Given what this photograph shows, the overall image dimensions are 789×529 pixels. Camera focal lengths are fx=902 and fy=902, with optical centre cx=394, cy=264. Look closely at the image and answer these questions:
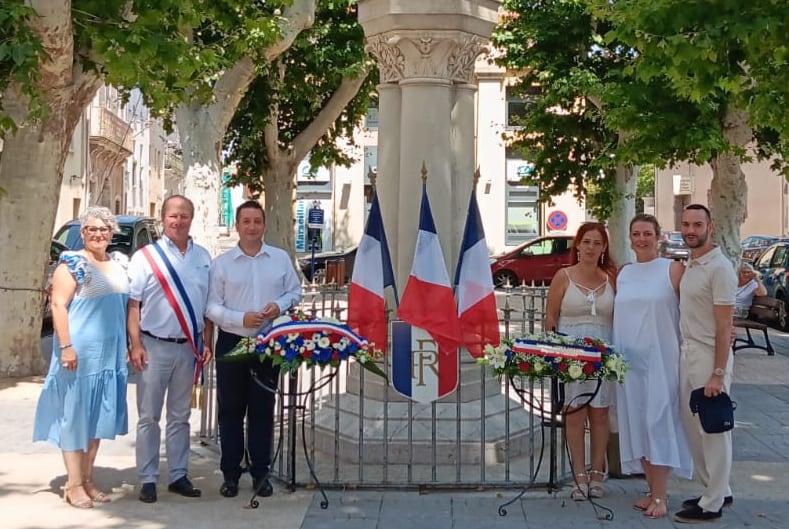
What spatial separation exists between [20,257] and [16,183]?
87 centimetres

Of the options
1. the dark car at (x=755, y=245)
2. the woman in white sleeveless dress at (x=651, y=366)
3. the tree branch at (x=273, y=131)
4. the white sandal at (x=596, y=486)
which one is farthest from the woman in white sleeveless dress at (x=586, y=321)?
the dark car at (x=755, y=245)

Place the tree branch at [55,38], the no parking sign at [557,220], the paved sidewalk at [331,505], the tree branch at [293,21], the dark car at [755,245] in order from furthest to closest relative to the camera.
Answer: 1. the no parking sign at [557,220]
2. the dark car at [755,245]
3. the tree branch at [293,21]
4. the tree branch at [55,38]
5. the paved sidewalk at [331,505]

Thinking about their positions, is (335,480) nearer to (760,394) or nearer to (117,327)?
(117,327)

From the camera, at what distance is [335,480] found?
20.0ft

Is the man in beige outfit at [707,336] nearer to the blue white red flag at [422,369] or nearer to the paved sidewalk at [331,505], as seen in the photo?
the paved sidewalk at [331,505]

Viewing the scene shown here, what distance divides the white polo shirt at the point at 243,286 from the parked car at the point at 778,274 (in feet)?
45.6

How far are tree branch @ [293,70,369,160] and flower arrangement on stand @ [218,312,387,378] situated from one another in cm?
1503

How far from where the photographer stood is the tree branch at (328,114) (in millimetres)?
21013

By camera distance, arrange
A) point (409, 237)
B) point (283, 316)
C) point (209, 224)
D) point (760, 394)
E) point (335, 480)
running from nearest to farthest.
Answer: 1. point (283, 316)
2. point (335, 480)
3. point (409, 237)
4. point (760, 394)
5. point (209, 224)

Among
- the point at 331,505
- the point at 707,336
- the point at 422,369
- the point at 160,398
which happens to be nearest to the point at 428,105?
the point at 422,369

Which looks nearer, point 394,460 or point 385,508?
point 385,508

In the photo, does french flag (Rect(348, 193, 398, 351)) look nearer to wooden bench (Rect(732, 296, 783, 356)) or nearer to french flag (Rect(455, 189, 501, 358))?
french flag (Rect(455, 189, 501, 358))

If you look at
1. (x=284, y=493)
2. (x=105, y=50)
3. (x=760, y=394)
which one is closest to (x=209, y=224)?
(x=105, y=50)

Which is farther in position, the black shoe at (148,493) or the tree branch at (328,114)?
the tree branch at (328,114)
